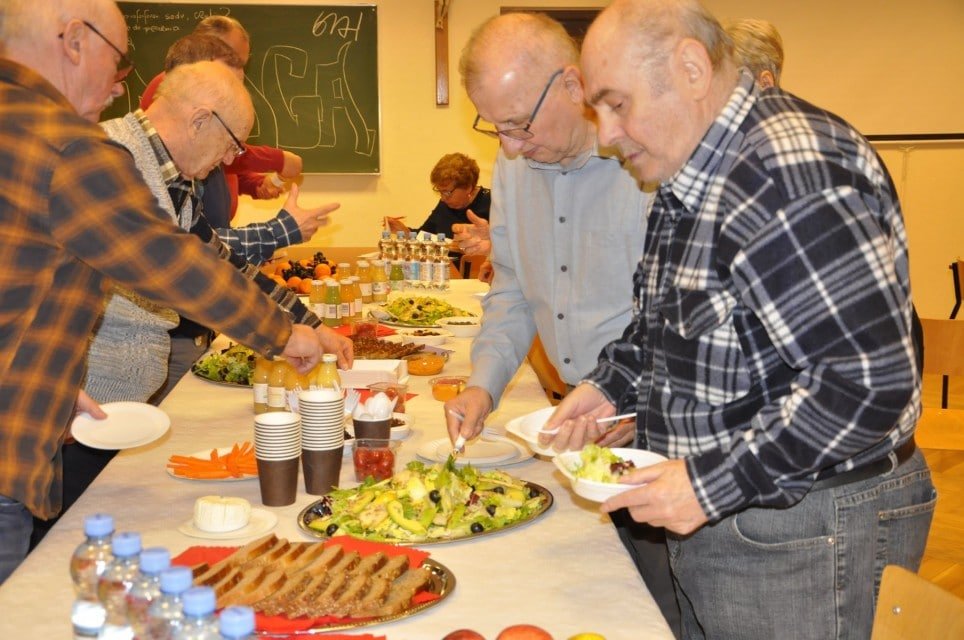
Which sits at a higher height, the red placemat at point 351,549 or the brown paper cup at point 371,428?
the brown paper cup at point 371,428

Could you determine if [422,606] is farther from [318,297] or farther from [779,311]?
[318,297]

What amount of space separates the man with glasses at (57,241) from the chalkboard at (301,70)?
19.2ft

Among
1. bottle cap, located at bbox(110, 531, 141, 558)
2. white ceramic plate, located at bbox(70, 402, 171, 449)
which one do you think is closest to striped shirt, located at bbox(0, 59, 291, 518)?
white ceramic plate, located at bbox(70, 402, 171, 449)

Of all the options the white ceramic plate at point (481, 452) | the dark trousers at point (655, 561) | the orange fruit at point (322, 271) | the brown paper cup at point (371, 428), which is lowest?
the dark trousers at point (655, 561)

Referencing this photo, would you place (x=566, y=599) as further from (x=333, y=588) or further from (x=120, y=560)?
(x=120, y=560)

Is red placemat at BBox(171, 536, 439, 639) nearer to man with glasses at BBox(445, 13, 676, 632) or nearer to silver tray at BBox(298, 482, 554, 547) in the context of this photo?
silver tray at BBox(298, 482, 554, 547)

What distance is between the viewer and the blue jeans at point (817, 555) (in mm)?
1612

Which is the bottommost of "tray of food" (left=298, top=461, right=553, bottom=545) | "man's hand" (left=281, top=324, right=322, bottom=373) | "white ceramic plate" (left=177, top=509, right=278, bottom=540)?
"white ceramic plate" (left=177, top=509, right=278, bottom=540)

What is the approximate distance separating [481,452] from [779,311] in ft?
3.25

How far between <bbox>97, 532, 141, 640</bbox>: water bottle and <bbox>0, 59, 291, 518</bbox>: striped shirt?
0.76 meters

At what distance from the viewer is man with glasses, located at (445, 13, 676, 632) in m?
2.37

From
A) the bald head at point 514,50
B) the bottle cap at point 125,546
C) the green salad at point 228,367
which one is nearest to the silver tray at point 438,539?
the bottle cap at point 125,546

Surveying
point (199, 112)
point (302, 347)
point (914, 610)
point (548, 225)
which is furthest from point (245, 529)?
point (199, 112)

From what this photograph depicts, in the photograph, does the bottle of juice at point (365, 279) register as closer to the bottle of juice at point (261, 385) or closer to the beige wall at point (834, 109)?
the bottle of juice at point (261, 385)
